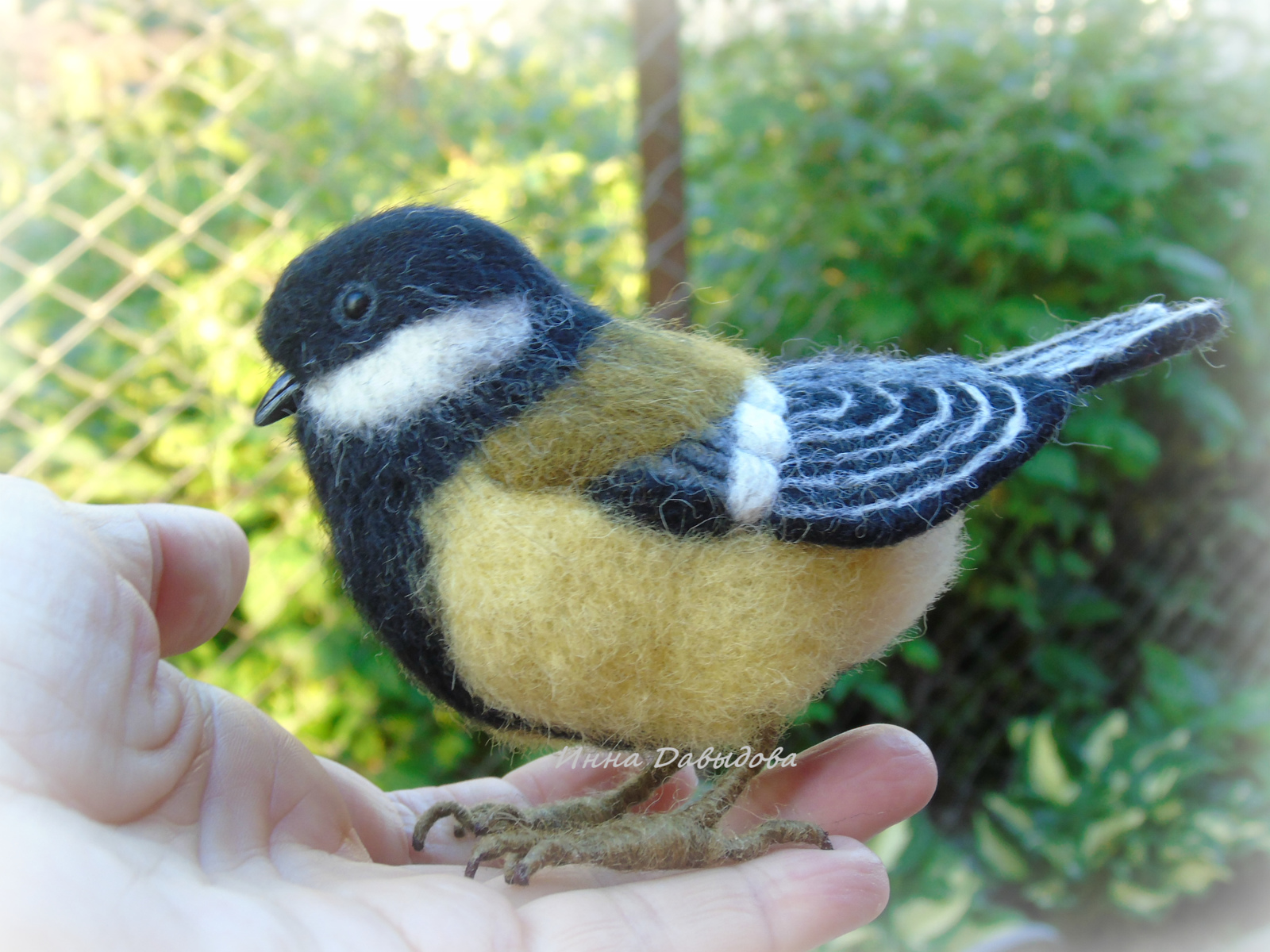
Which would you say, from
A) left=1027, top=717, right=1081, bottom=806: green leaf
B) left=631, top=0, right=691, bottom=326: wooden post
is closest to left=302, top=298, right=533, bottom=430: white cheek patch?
left=631, top=0, right=691, bottom=326: wooden post

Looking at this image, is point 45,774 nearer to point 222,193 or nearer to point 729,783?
point 729,783

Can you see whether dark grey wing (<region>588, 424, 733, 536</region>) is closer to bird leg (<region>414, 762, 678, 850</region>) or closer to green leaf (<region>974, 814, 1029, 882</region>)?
bird leg (<region>414, 762, 678, 850</region>)

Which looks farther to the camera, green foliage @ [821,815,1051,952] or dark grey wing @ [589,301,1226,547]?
green foliage @ [821,815,1051,952]

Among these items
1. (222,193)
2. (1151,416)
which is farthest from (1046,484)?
(222,193)

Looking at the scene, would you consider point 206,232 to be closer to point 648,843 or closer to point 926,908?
point 648,843

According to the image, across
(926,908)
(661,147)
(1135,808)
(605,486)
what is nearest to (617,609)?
(605,486)

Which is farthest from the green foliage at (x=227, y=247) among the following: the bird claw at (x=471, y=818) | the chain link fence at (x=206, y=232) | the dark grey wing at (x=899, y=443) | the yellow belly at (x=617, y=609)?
the dark grey wing at (x=899, y=443)

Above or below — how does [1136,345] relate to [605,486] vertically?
above
